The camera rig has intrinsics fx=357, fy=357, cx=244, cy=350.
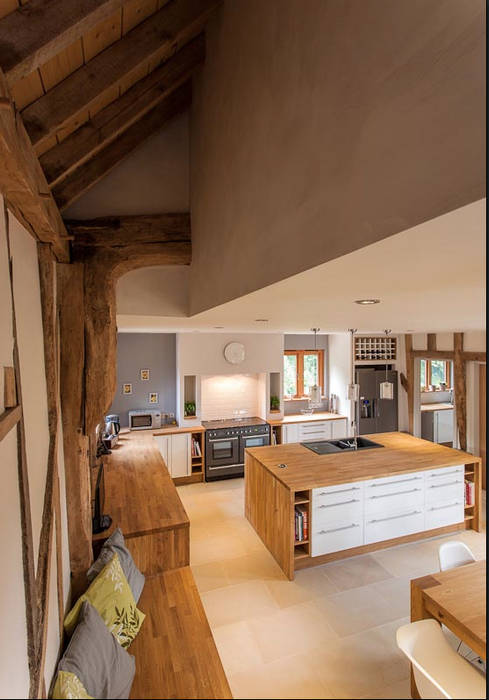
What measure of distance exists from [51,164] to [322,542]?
3.14 metres

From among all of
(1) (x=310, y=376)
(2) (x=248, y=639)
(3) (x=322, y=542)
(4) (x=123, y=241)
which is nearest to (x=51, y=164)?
(4) (x=123, y=241)

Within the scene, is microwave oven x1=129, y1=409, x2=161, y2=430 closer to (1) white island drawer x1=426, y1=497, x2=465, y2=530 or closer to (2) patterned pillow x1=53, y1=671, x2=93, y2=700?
(1) white island drawer x1=426, y1=497, x2=465, y2=530

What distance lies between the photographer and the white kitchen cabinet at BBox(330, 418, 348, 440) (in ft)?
17.8

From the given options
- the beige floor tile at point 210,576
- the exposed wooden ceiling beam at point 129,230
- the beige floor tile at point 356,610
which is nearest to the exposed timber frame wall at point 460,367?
the beige floor tile at point 356,610

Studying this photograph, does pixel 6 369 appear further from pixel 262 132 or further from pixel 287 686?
pixel 287 686

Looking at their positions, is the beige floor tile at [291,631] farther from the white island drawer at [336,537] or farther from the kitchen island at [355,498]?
the white island drawer at [336,537]

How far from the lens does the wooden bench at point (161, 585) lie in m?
1.41

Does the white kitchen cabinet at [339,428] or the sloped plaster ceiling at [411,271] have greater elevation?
the sloped plaster ceiling at [411,271]

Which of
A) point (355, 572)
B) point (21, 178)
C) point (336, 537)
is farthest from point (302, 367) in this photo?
point (21, 178)

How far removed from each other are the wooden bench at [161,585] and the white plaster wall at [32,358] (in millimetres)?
808

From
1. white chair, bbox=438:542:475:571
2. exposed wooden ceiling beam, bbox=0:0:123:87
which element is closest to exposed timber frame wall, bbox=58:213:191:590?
exposed wooden ceiling beam, bbox=0:0:123:87

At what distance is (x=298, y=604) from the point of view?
249 centimetres

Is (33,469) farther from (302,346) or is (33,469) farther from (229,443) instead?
(302,346)

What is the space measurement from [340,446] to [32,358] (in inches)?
129
